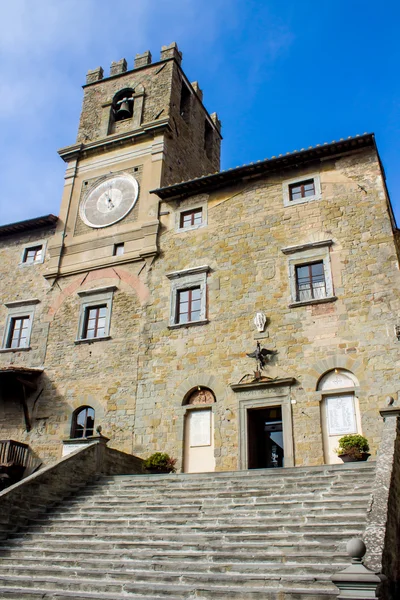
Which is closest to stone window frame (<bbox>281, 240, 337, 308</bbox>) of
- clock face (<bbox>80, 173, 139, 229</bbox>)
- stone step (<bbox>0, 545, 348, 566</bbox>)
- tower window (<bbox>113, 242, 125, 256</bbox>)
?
tower window (<bbox>113, 242, 125, 256</bbox>)

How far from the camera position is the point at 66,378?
17.9 m

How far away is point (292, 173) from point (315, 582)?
42.6 feet

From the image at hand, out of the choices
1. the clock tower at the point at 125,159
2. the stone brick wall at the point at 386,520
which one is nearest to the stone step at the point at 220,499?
the stone brick wall at the point at 386,520

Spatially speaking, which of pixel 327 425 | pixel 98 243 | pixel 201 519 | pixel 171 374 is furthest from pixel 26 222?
pixel 201 519

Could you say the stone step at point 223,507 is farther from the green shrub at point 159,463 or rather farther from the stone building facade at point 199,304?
the stone building facade at point 199,304

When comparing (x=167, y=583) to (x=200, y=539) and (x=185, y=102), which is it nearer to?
(x=200, y=539)

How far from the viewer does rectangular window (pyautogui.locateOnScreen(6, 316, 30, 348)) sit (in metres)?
19.6

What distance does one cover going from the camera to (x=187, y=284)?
17359 millimetres

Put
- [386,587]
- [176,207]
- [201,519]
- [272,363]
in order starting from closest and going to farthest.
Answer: [386,587] → [201,519] → [272,363] → [176,207]

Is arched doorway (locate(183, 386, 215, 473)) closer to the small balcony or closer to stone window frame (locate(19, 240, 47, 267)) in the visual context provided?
the small balcony

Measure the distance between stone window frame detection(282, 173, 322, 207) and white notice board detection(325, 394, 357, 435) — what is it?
6.15 metres

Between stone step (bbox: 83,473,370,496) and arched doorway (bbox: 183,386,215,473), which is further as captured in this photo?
arched doorway (bbox: 183,386,215,473)

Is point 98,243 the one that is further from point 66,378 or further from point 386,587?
point 386,587

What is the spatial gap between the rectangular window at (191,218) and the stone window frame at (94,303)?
318 cm
